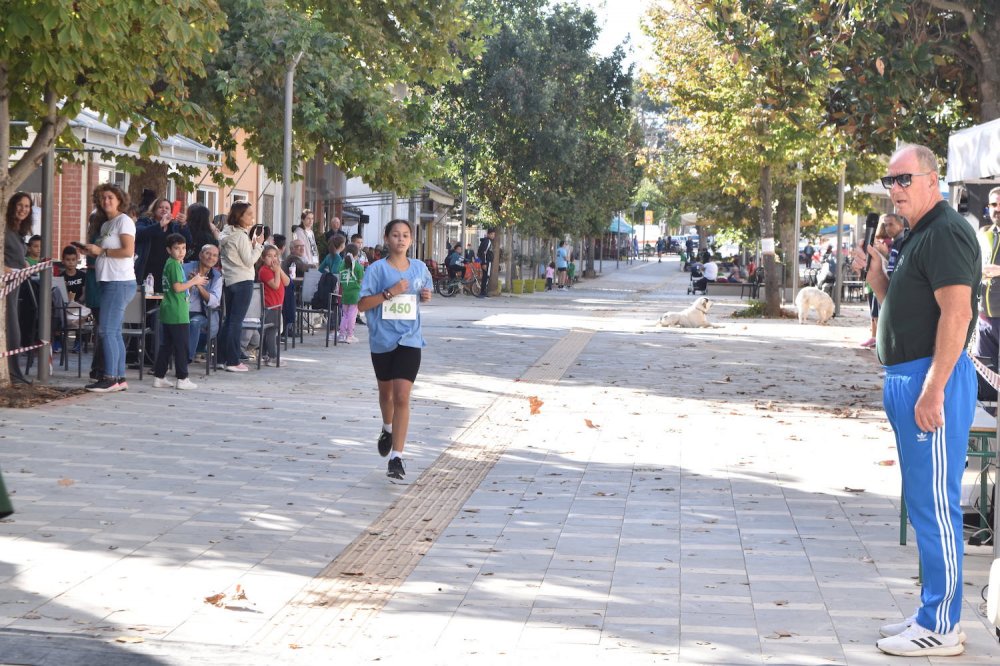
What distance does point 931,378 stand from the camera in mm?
5211

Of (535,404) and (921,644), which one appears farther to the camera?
(535,404)

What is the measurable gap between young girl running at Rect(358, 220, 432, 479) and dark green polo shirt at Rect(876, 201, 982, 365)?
13.6 ft

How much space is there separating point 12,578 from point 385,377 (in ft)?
11.4

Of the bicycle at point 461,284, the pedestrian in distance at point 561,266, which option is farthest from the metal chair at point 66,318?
the pedestrian in distance at point 561,266

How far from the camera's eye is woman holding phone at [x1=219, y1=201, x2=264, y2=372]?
1481 cm

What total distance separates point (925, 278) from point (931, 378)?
1.26 feet

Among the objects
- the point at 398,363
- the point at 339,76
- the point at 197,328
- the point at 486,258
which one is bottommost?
the point at 197,328

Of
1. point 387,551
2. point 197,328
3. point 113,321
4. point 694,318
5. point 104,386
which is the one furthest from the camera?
point 694,318

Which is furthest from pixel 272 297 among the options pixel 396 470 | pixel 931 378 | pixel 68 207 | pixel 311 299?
pixel 931 378

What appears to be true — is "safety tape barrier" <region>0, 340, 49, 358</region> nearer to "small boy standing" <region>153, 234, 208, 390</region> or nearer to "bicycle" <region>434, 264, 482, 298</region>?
"small boy standing" <region>153, 234, 208, 390</region>

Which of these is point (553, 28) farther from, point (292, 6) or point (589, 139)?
point (292, 6)

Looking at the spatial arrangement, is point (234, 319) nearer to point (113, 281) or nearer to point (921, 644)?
point (113, 281)

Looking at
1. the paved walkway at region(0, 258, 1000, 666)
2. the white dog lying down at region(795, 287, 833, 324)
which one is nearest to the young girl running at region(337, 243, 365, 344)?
the paved walkway at region(0, 258, 1000, 666)

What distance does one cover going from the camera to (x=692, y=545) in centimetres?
720
